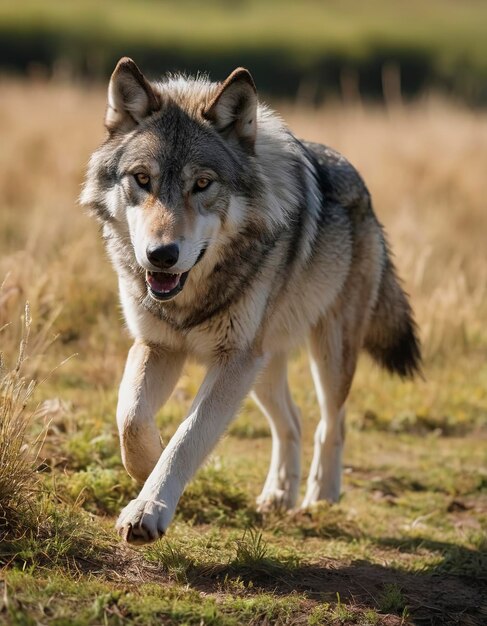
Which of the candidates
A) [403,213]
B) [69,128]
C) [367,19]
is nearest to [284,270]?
[403,213]

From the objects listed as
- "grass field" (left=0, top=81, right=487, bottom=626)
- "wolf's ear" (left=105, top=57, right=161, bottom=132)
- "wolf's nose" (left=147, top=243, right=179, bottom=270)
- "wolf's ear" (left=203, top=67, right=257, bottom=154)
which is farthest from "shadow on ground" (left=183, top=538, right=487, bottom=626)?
"wolf's ear" (left=105, top=57, right=161, bottom=132)

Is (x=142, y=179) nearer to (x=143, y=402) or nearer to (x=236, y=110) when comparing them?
(x=236, y=110)

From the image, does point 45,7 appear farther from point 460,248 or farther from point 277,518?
point 277,518

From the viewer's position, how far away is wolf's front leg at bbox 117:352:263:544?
3.47 m

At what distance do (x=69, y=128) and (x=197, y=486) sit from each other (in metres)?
9.28

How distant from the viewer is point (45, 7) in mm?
28234

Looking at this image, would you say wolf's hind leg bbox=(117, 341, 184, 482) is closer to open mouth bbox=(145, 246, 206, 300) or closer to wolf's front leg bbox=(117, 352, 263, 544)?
wolf's front leg bbox=(117, 352, 263, 544)

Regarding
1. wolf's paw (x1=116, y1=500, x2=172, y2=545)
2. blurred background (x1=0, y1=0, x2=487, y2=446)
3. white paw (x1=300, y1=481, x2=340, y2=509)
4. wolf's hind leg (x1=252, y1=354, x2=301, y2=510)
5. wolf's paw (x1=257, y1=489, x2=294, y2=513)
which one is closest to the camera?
wolf's paw (x1=116, y1=500, x2=172, y2=545)

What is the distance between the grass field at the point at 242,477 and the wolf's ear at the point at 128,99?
103cm

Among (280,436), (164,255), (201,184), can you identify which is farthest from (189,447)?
(280,436)

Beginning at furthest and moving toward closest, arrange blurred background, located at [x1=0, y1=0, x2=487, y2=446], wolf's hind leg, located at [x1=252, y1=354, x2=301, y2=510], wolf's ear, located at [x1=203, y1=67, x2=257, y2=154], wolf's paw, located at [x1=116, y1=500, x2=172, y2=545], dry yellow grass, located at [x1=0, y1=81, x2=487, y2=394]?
dry yellow grass, located at [x1=0, y1=81, x2=487, y2=394] < blurred background, located at [x1=0, y1=0, x2=487, y2=446] < wolf's hind leg, located at [x1=252, y1=354, x2=301, y2=510] < wolf's ear, located at [x1=203, y1=67, x2=257, y2=154] < wolf's paw, located at [x1=116, y1=500, x2=172, y2=545]

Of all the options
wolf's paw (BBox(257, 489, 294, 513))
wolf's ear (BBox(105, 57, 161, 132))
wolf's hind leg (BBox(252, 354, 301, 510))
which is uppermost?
→ wolf's ear (BBox(105, 57, 161, 132))

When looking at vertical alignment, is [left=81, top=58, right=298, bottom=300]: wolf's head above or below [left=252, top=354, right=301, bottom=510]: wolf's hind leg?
above

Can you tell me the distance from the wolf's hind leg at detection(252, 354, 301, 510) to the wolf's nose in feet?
4.93
